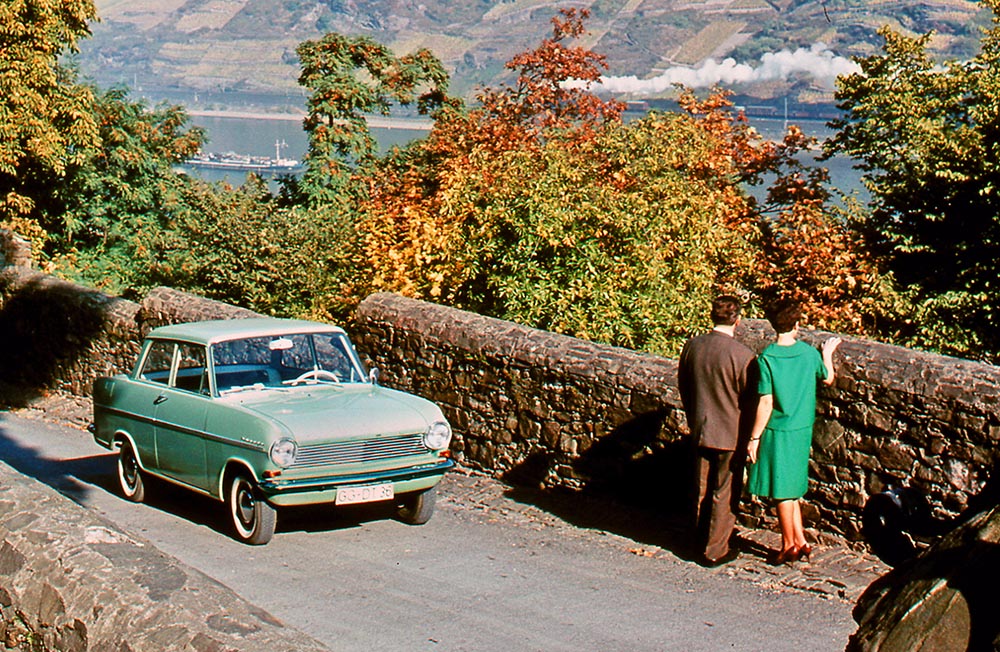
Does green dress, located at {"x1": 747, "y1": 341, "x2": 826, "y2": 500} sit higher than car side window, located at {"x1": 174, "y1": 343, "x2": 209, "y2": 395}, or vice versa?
green dress, located at {"x1": 747, "y1": 341, "x2": 826, "y2": 500}

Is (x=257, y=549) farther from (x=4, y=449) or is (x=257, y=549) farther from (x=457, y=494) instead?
(x=4, y=449)

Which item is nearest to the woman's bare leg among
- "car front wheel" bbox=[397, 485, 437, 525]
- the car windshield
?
"car front wheel" bbox=[397, 485, 437, 525]

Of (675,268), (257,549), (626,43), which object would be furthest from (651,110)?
(626,43)

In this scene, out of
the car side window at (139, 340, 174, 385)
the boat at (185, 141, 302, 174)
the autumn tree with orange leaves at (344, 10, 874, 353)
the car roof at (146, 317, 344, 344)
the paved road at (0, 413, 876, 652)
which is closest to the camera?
the paved road at (0, 413, 876, 652)

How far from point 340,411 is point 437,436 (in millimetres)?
768

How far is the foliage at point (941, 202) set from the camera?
19.1 m

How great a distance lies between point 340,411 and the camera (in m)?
9.34

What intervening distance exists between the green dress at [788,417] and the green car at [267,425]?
271 centimetres

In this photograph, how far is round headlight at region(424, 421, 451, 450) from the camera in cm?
943

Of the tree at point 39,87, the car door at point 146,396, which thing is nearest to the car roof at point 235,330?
the car door at point 146,396

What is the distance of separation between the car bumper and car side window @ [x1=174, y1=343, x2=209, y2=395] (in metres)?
1.46

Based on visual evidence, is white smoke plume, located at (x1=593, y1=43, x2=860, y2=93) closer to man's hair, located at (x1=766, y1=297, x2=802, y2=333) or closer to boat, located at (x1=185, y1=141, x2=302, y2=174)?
boat, located at (x1=185, y1=141, x2=302, y2=174)

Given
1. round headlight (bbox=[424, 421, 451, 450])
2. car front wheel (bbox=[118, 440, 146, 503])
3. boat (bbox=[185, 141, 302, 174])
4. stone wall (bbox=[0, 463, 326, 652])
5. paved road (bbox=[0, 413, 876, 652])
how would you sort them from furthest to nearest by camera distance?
boat (bbox=[185, 141, 302, 174])
car front wheel (bbox=[118, 440, 146, 503])
round headlight (bbox=[424, 421, 451, 450])
paved road (bbox=[0, 413, 876, 652])
stone wall (bbox=[0, 463, 326, 652])

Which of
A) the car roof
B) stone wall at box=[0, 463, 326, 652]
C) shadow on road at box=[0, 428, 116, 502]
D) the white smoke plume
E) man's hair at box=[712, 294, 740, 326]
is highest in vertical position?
the white smoke plume
